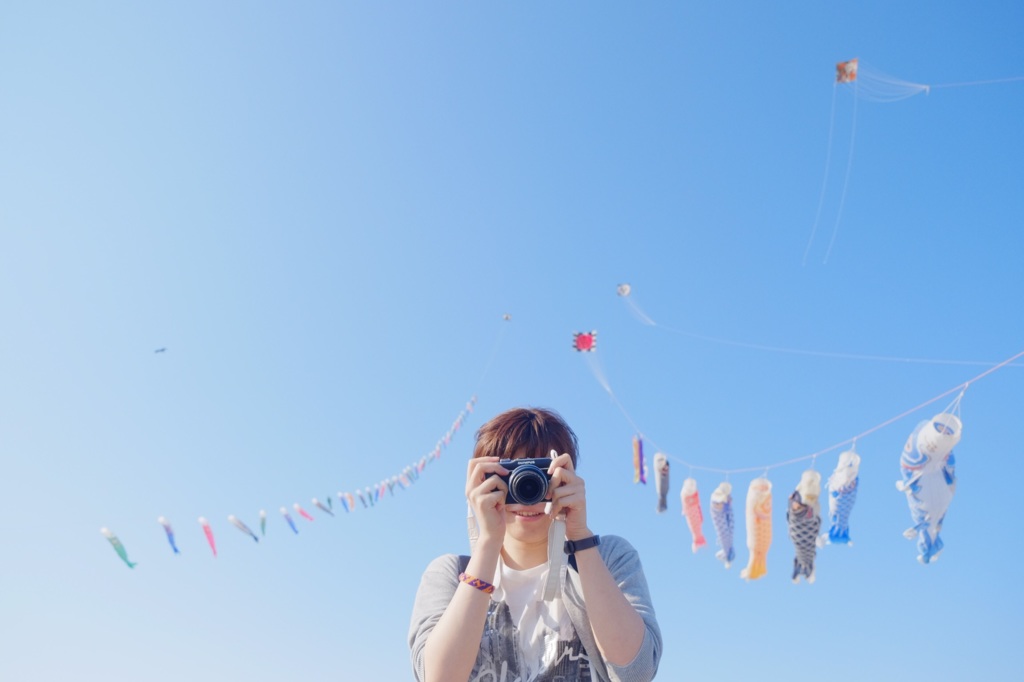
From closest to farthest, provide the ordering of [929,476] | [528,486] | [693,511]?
[528,486] < [929,476] < [693,511]

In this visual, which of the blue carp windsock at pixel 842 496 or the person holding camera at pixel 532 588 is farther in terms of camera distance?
the blue carp windsock at pixel 842 496

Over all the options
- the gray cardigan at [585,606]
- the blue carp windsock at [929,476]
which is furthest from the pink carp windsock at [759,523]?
the gray cardigan at [585,606]

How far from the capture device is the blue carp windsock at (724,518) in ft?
21.8

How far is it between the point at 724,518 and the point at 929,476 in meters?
2.06

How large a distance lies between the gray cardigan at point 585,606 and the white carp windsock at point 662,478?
611 cm

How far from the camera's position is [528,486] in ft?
4.78

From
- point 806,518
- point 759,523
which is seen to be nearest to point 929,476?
point 806,518

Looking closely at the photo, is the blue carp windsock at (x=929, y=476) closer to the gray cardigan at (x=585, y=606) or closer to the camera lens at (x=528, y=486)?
the gray cardigan at (x=585, y=606)

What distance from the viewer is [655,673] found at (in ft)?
4.55

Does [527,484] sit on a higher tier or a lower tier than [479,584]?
higher

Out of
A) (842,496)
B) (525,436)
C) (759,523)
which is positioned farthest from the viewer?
(759,523)

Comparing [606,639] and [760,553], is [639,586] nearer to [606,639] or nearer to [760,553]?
[606,639]

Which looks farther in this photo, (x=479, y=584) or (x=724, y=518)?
(x=724, y=518)

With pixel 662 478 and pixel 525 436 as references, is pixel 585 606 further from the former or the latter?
pixel 662 478
